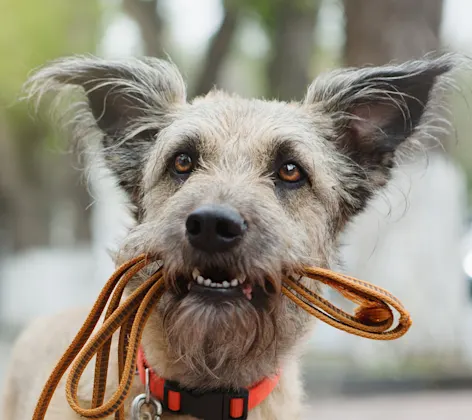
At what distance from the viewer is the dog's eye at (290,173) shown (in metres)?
3.03

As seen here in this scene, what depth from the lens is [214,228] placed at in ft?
7.76

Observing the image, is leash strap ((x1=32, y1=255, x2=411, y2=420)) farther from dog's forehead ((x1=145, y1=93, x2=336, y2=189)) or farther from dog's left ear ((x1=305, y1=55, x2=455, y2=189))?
dog's left ear ((x1=305, y1=55, x2=455, y2=189))

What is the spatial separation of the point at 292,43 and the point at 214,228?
37.1ft

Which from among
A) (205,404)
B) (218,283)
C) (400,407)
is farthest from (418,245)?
(218,283)

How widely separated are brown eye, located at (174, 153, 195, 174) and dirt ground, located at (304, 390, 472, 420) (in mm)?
4239

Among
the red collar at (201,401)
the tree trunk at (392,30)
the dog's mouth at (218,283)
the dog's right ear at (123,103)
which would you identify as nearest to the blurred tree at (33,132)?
the tree trunk at (392,30)

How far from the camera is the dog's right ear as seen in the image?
10.9 feet

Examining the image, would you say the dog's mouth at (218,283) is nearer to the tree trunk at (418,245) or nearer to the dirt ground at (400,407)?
the dirt ground at (400,407)

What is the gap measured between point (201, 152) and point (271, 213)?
57 cm

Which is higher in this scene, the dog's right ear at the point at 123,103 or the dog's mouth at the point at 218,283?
the dog's right ear at the point at 123,103

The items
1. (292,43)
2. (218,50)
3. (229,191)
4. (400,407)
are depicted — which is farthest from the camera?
(292,43)

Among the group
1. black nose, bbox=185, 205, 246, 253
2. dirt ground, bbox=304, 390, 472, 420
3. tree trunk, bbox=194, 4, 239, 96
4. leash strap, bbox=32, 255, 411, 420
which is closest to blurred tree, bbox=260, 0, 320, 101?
tree trunk, bbox=194, 4, 239, 96

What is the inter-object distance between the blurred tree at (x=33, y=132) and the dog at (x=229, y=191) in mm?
8411

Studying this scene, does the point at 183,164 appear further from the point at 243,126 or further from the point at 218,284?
the point at 218,284
